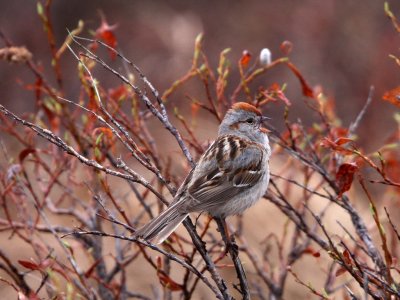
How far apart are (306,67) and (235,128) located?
646 centimetres

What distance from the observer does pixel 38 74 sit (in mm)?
3600

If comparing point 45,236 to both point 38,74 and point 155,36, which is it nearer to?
point 38,74

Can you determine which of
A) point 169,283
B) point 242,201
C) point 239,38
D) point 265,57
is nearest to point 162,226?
point 169,283

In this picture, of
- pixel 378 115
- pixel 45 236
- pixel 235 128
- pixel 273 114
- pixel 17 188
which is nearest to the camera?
pixel 17 188

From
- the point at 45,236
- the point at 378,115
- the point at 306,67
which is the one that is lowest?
the point at 45,236

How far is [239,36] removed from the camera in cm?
1101

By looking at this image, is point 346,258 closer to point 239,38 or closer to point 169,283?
point 169,283

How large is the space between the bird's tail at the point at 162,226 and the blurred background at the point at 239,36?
6736 mm

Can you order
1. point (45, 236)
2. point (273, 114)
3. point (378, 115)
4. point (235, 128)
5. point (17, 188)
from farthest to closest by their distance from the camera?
point (273, 114) → point (378, 115) → point (45, 236) → point (235, 128) → point (17, 188)

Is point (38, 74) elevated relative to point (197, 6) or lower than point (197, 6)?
lower

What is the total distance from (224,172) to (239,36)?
7523mm

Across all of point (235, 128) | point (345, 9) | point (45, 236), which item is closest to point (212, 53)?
point (345, 9)

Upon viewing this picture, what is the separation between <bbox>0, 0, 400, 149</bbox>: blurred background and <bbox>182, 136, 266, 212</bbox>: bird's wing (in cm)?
592

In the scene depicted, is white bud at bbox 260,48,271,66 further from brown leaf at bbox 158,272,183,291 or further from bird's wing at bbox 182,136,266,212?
brown leaf at bbox 158,272,183,291
